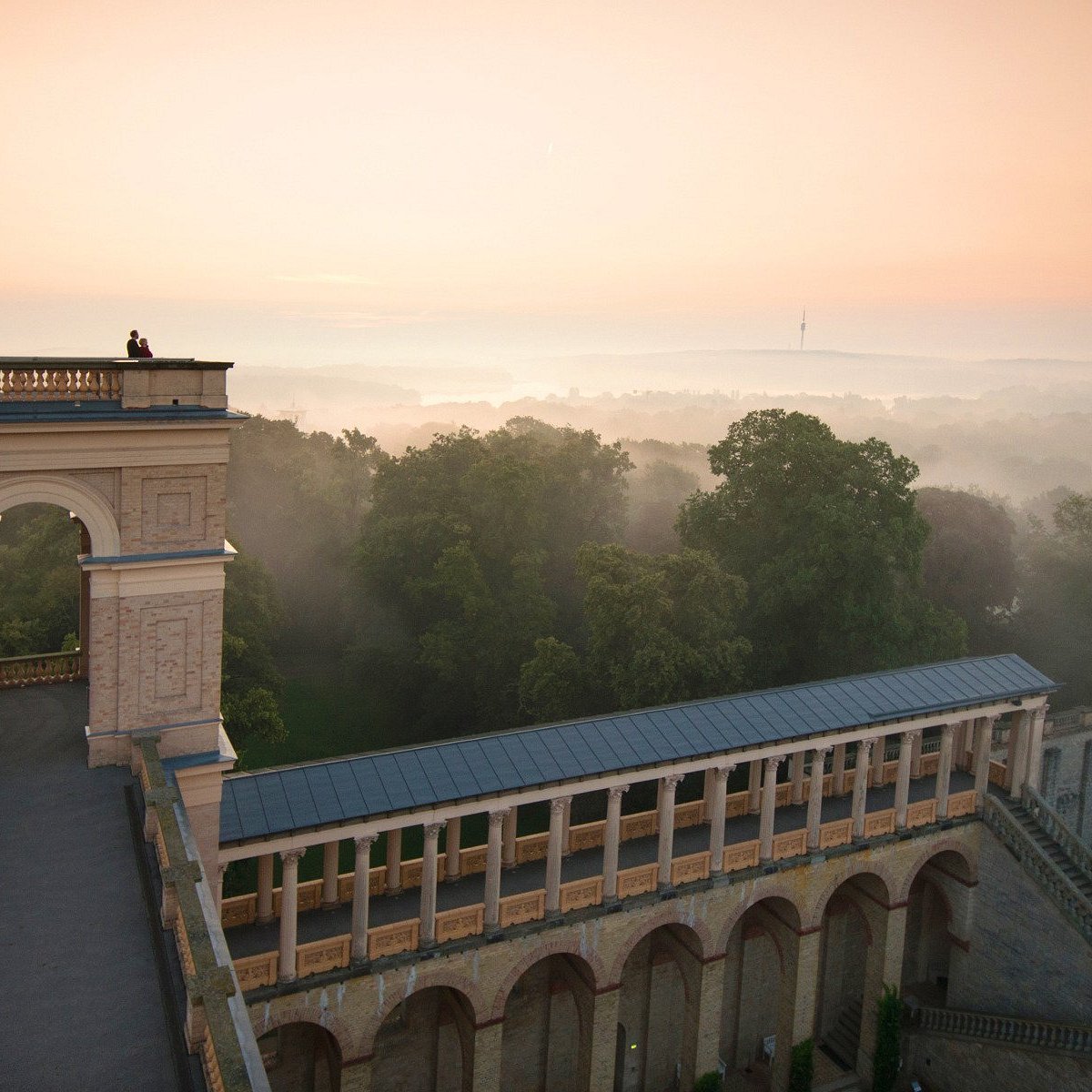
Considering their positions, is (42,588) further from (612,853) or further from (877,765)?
(877,765)

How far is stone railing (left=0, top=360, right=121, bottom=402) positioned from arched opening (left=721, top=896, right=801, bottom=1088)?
2009 centimetres

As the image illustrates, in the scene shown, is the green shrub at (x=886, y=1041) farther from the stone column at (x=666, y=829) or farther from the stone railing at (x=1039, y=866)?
the stone column at (x=666, y=829)

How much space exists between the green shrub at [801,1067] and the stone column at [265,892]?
1404 cm

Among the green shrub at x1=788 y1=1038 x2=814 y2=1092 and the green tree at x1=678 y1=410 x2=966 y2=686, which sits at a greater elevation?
the green tree at x1=678 y1=410 x2=966 y2=686

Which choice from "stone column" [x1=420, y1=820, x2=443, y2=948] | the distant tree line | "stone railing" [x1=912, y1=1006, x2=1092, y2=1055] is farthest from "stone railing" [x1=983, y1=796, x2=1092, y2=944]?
"stone column" [x1=420, y1=820, x2=443, y2=948]

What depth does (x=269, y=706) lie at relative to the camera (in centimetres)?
3453

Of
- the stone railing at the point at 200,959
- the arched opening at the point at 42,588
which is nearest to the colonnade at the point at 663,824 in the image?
the stone railing at the point at 200,959

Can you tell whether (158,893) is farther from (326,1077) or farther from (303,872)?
(303,872)

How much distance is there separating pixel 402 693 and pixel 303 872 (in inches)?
521

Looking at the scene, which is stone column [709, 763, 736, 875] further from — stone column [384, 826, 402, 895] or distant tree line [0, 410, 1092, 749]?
distant tree line [0, 410, 1092, 749]

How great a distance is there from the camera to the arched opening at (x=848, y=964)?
30.0m

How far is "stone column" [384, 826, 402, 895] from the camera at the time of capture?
2456 centimetres

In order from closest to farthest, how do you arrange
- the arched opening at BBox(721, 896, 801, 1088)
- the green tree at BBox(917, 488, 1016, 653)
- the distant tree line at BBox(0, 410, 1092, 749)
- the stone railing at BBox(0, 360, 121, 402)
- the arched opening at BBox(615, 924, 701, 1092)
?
the stone railing at BBox(0, 360, 121, 402)
the arched opening at BBox(615, 924, 701, 1092)
the arched opening at BBox(721, 896, 801, 1088)
the distant tree line at BBox(0, 410, 1092, 749)
the green tree at BBox(917, 488, 1016, 653)

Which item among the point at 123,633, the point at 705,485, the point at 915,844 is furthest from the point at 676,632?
the point at 705,485
